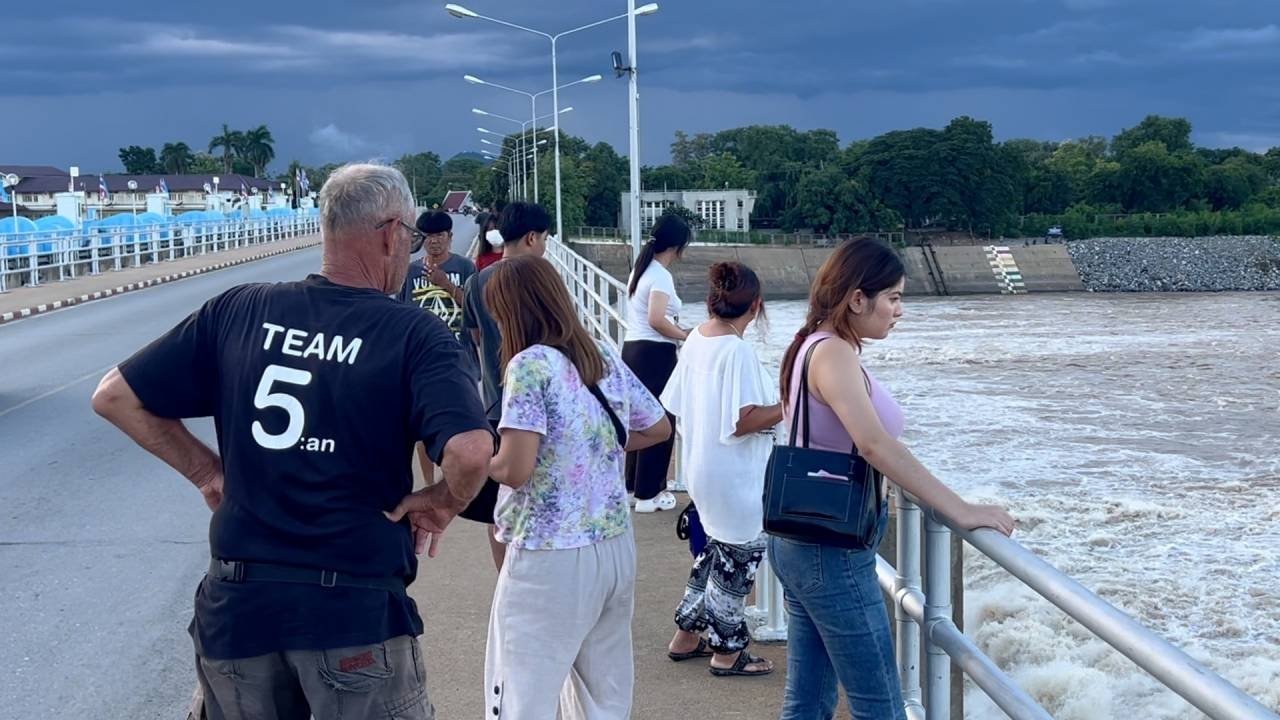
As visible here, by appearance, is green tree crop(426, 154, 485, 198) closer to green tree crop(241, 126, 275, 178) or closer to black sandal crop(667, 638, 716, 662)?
green tree crop(241, 126, 275, 178)

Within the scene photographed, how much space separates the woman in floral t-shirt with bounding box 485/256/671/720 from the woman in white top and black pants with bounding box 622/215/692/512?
319 cm

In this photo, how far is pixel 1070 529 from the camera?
19141 millimetres

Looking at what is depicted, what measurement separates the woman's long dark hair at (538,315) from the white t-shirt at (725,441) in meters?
1.09

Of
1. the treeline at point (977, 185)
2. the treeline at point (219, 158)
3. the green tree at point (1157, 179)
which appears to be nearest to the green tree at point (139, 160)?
the treeline at point (219, 158)

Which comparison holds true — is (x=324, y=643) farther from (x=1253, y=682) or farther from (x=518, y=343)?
(x=1253, y=682)

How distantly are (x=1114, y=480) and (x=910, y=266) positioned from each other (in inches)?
2803

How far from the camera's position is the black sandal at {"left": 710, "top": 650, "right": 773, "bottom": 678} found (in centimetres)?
486

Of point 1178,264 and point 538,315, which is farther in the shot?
point 1178,264

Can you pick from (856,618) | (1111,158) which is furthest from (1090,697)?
(1111,158)

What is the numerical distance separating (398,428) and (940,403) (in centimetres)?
3044

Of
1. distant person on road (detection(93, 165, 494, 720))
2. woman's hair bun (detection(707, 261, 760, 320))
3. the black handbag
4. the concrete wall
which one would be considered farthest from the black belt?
the concrete wall

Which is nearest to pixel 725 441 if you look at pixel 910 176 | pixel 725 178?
pixel 910 176

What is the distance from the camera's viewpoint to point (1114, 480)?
74.9 ft

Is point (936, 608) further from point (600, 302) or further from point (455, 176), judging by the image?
point (455, 176)
